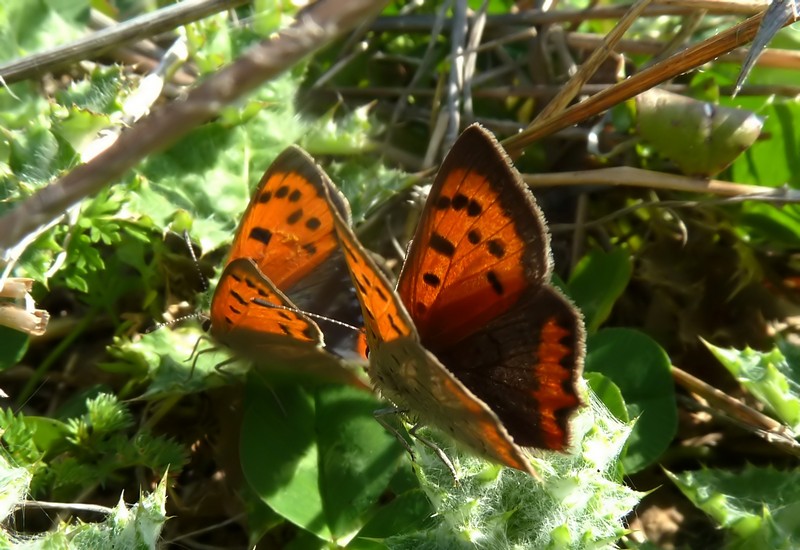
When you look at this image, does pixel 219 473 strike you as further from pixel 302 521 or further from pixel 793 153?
pixel 793 153

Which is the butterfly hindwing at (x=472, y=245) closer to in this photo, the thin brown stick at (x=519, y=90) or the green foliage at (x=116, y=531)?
the green foliage at (x=116, y=531)

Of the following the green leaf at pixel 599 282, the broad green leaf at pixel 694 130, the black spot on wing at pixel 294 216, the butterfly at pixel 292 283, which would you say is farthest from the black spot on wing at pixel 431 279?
the broad green leaf at pixel 694 130

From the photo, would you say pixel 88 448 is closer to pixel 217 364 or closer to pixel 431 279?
pixel 217 364

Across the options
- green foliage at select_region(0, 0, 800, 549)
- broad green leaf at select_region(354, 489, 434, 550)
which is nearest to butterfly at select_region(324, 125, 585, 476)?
green foliage at select_region(0, 0, 800, 549)

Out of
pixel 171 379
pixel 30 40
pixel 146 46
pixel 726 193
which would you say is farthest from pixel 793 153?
pixel 30 40

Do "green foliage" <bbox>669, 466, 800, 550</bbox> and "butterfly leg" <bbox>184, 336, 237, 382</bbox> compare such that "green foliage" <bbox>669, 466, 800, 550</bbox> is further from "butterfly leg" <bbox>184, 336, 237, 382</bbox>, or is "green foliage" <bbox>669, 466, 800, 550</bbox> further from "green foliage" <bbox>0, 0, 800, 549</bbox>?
"butterfly leg" <bbox>184, 336, 237, 382</bbox>

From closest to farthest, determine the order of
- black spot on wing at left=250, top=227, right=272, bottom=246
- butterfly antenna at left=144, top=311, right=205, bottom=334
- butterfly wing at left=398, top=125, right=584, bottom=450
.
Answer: butterfly wing at left=398, top=125, right=584, bottom=450 → black spot on wing at left=250, top=227, right=272, bottom=246 → butterfly antenna at left=144, top=311, right=205, bottom=334

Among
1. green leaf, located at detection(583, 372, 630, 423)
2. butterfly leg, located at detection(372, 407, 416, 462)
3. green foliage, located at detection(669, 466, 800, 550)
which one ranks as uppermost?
green leaf, located at detection(583, 372, 630, 423)
